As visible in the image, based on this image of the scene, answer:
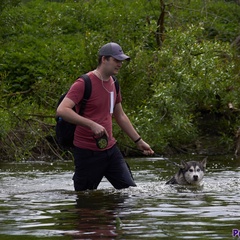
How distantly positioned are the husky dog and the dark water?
8.7 inches

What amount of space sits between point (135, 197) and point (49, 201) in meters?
1.10

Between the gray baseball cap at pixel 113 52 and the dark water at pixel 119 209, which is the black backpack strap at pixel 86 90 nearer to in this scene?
the gray baseball cap at pixel 113 52

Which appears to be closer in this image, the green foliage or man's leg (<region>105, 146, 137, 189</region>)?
man's leg (<region>105, 146, 137, 189</region>)

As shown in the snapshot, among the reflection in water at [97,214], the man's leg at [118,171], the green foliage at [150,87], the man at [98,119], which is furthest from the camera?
the green foliage at [150,87]

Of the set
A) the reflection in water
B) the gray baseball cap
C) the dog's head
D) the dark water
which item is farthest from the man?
the dog's head

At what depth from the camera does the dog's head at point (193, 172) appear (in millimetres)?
13008

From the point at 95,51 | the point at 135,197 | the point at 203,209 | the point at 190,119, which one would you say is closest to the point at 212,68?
the point at 190,119

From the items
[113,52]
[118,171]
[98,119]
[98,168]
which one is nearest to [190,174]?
[118,171]

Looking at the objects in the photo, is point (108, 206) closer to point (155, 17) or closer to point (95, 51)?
point (95, 51)

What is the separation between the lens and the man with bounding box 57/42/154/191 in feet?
32.9

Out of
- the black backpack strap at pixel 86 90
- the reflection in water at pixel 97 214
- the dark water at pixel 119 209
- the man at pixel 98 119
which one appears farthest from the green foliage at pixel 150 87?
the black backpack strap at pixel 86 90

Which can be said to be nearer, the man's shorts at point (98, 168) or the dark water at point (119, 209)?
the dark water at point (119, 209)

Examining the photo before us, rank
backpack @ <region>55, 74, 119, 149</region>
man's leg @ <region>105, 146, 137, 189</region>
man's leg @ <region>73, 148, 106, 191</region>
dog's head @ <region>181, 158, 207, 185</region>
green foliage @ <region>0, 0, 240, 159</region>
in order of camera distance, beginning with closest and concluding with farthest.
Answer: backpack @ <region>55, 74, 119, 149</region>, man's leg @ <region>73, 148, 106, 191</region>, man's leg @ <region>105, 146, 137, 189</region>, dog's head @ <region>181, 158, 207, 185</region>, green foliage @ <region>0, 0, 240, 159</region>

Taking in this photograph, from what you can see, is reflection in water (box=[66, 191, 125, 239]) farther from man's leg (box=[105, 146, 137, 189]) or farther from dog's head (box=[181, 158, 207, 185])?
dog's head (box=[181, 158, 207, 185])
